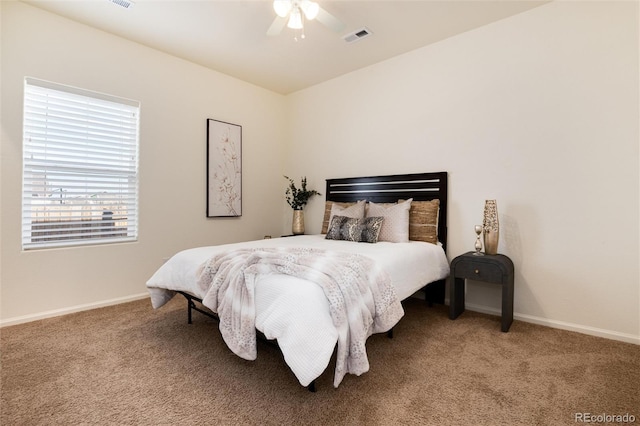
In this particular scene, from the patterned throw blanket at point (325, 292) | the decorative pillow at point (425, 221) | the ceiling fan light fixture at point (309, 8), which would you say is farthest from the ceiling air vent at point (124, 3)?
the decorative pillow at point (425, 221)

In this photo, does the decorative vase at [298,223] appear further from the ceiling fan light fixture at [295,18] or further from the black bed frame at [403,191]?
the ceiling fan light fixture at [295,18]

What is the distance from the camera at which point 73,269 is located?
9.82 feet

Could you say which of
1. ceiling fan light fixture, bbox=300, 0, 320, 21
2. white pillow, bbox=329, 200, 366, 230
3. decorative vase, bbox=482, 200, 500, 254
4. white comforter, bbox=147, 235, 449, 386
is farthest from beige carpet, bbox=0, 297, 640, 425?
ceiling fan light fixture, bbox=300, 0, 320, 21

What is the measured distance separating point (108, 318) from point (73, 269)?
2.07 ft

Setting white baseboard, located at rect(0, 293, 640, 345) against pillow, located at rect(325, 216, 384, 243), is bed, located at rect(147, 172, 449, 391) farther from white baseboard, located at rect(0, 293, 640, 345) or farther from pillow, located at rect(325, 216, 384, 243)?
white baseboard, located at rect(0, 293, 640, 345)

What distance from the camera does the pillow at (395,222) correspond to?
10.1ft

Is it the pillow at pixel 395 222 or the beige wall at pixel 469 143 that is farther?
the pillow at pixel 395 222

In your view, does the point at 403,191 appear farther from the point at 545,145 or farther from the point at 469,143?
the point at 545,145

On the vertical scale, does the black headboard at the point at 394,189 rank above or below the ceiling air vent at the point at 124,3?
below

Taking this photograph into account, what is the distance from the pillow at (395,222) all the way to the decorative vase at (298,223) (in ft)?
4.91

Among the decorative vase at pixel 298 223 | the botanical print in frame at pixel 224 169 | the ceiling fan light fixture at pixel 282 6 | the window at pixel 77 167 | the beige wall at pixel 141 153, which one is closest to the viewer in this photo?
the ceiling fan light fixture at pixel 282 6

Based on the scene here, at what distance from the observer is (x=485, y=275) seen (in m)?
2.64

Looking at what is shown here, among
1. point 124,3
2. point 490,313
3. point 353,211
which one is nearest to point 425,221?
point 353,211

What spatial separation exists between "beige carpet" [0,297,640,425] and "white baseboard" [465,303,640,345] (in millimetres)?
94
